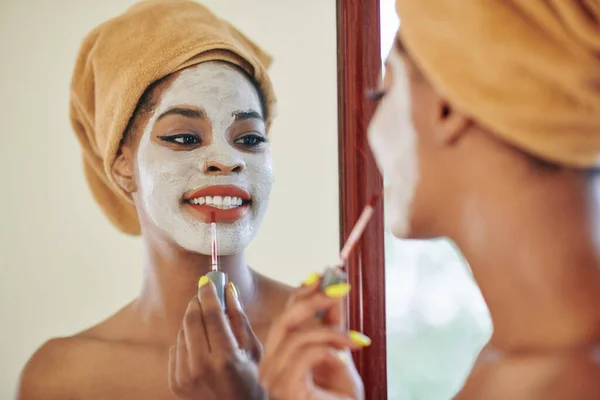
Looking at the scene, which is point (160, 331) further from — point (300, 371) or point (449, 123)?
point (449, 123)

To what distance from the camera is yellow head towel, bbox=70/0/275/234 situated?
1161 millimetres

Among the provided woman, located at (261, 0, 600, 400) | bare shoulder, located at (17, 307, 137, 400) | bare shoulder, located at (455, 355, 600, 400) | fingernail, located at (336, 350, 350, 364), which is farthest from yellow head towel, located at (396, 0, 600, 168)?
bare shoulder, located at (17, 307, 137, 400)

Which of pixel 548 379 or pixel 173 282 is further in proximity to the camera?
pixel 173 282

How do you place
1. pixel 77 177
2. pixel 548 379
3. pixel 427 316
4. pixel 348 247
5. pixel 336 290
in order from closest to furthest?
pixel 548 379
pixel 336 290
pixel 348 247
pixel 427 316
pixel 77 177

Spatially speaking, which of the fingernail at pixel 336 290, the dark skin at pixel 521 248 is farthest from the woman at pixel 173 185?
the dark skin at pixel 521 248

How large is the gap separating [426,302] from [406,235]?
0.22m

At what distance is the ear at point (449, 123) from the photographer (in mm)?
866

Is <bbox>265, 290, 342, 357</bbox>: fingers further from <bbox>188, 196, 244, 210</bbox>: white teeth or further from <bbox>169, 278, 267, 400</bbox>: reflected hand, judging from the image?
<bbox>188, 196, 244, 210</bbox>: white teeth

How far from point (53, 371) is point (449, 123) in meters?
0.79

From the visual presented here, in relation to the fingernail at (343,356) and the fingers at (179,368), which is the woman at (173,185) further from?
the fingernail at (343,356)

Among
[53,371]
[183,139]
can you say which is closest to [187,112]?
[183,139]

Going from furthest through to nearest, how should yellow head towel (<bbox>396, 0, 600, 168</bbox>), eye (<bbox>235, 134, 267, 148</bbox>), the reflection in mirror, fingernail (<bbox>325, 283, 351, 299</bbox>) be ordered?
1. eye (<bbox>235, 134, 267, 148</bbox>)
2. the reflection in mirror
3. fingernail (<bbox>325, 283, 351, 299</bbox>)
4. yellow head towel (<bbox>396, 0, 600, 168</bbox>)

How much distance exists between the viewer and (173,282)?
1.19 m

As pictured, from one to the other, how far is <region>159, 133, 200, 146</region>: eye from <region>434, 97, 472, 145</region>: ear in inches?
17.1
